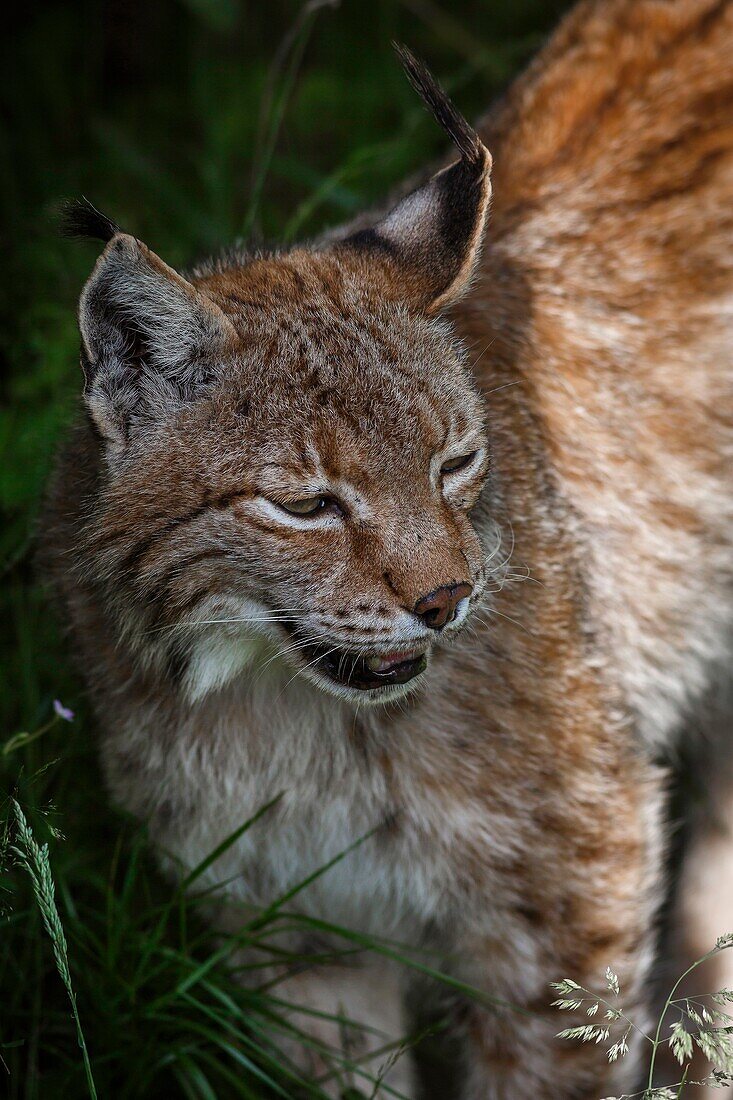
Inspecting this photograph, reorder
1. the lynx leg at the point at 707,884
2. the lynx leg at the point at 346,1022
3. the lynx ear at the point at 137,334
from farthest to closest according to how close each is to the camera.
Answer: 1. the lynx leg at the point at 707,884
2. the lynx leg at the point at 346,1022
3. the lynx ear at the point at 137,334

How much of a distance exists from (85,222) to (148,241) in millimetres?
3466

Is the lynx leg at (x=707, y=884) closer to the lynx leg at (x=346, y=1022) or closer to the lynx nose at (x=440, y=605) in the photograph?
the lynx leg at (x=346, y=1022)

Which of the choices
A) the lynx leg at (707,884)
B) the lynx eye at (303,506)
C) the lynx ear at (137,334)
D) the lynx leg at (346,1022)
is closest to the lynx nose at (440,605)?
the lynx eye at (303,506)

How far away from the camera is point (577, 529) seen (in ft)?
12.4

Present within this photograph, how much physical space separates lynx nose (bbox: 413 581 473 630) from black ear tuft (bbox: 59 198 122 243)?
964 mm

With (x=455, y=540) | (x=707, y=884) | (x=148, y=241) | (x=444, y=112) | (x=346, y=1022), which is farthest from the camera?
(x=148, y=241)

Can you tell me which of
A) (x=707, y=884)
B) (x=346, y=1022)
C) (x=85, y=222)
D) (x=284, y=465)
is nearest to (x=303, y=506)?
(x=284, y=465)

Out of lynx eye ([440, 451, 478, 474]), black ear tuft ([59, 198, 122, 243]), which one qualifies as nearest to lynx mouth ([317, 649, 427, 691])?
lynx eye ([440, 451, 478, 474])

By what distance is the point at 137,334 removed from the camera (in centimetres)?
281

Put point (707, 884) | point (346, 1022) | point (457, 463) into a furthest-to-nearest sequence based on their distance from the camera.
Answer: point (707, 884) < point (346, 1022) < point (457, 463)

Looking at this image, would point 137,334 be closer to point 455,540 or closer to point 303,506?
point 303,506

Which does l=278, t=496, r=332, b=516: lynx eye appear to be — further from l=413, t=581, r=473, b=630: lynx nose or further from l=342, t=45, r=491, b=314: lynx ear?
l=342, t=45, r=491, b=314: lynx ear

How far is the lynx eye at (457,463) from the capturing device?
2.93 metres

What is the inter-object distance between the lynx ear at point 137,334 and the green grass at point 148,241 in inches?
26.2
